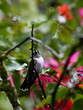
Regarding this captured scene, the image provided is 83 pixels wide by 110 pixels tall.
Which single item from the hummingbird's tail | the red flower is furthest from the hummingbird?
the red flower

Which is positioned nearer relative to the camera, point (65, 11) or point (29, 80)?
point (29, 80)

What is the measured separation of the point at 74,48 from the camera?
0.55 m

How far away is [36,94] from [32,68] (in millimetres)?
309

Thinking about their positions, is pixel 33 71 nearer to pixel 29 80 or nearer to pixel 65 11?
pixel 29 80

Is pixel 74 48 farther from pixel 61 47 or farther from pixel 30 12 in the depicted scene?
pixel 30 12

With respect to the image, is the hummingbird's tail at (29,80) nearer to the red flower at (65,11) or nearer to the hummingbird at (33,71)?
the hummingbird at (33,71)

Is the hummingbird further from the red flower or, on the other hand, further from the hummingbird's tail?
the red flower

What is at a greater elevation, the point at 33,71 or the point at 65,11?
the point at 65,11

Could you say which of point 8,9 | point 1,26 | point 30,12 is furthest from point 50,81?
point 30,12

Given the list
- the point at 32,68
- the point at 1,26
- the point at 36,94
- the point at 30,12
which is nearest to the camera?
the point at 32,68

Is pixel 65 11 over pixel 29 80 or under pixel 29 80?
over

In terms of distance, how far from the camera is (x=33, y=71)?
0.91 m

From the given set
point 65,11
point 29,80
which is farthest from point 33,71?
point 65,11

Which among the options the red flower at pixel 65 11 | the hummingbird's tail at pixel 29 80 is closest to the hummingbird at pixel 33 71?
the hummingbird's tail at pixel 29 80
